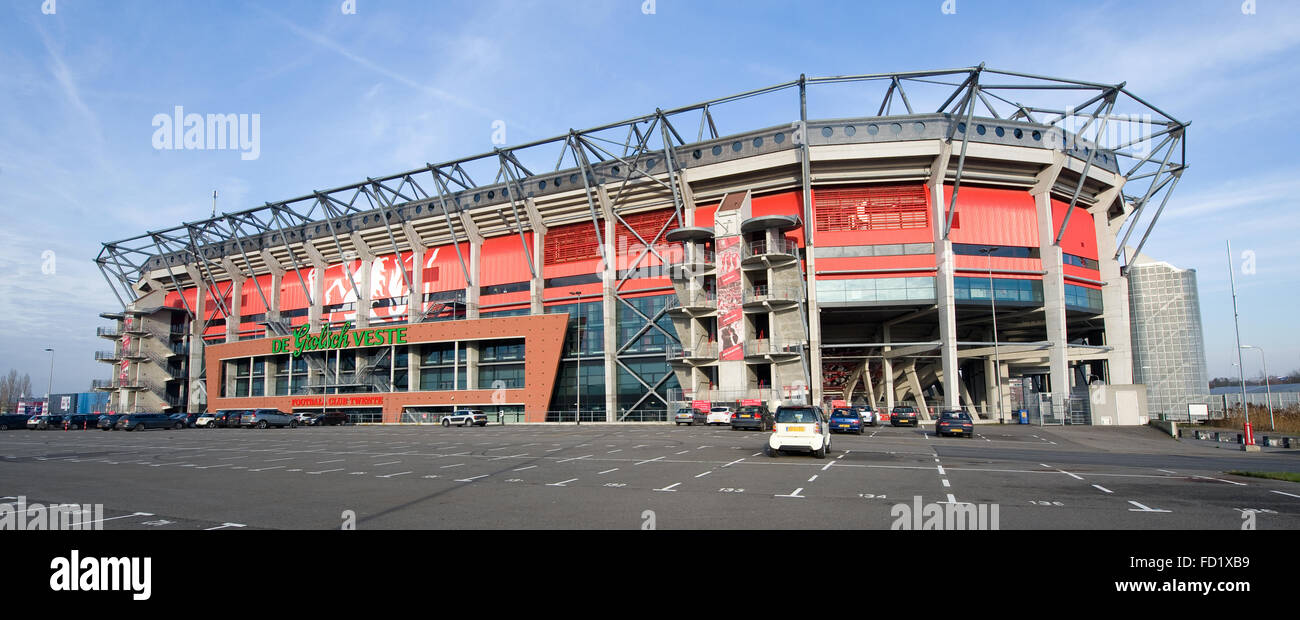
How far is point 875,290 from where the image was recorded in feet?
165

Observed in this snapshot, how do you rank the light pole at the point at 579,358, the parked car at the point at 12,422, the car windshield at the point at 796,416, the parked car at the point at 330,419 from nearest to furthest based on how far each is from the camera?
1. the car windshield at the point at 796,416
2. the light pole at the point at 579,358
3. the parked car at the point at 12,422
4. the parked car at the point at 330,419

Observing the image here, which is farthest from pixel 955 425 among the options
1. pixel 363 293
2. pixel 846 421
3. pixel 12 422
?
pixel 12 422

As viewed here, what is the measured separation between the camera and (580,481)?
15.7m

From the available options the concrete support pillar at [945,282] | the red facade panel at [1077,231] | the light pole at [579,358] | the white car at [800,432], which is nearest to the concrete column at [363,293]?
the light pole at [579,358]

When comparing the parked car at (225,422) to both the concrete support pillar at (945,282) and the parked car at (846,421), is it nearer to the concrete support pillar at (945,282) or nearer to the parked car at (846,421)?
the parked car at (846,421)

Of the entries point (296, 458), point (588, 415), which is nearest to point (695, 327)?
point (588, 415)

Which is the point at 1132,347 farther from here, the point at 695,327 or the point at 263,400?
the point at 263,400

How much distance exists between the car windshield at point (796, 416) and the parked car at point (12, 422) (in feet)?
235

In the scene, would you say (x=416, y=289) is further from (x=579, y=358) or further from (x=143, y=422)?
(x=143, y=422)

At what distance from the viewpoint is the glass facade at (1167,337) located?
2180 inches

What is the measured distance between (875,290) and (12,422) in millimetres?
75265
